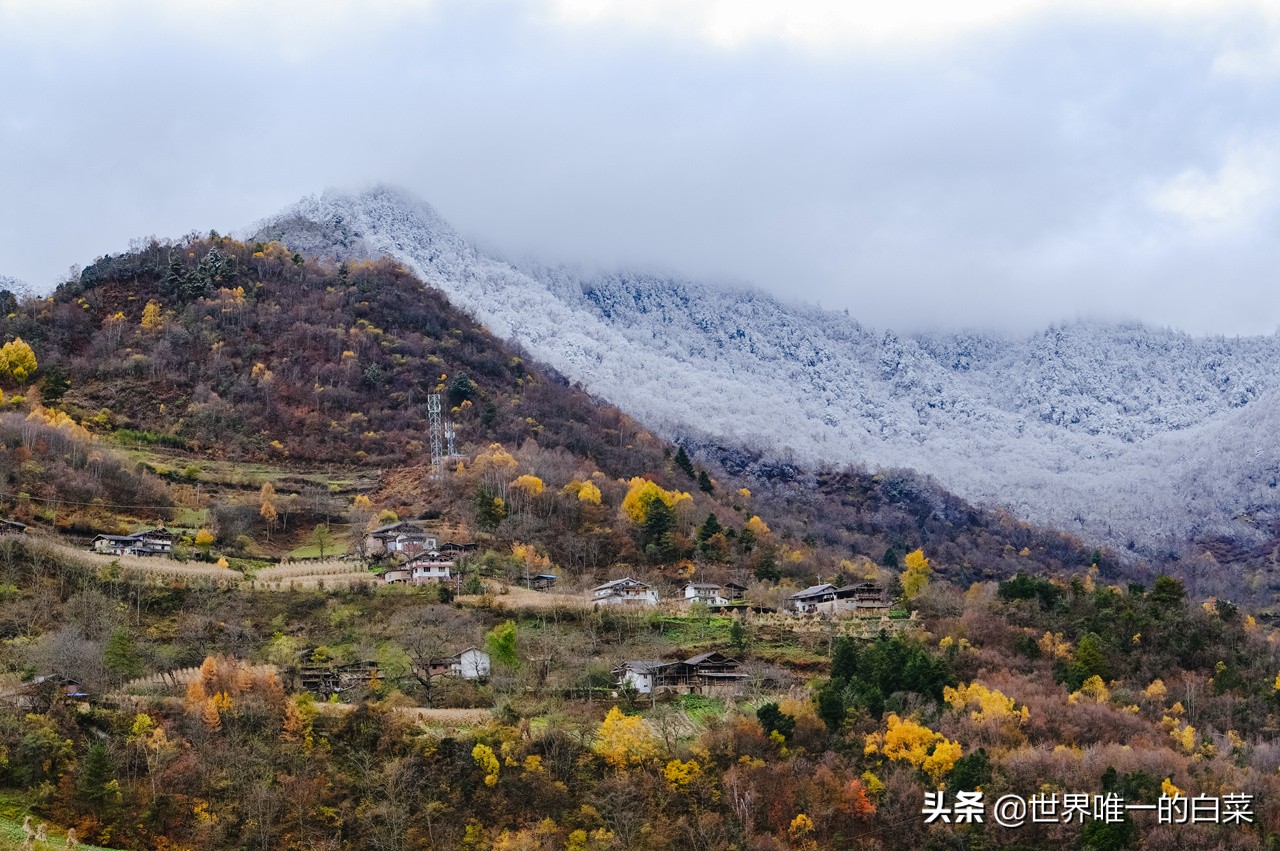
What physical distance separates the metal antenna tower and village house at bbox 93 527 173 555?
19291mm

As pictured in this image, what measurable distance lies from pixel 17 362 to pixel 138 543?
35069 millimetres

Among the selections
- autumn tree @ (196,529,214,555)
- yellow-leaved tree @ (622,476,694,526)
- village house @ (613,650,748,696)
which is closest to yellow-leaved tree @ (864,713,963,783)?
village house @ (613,650,748,696)

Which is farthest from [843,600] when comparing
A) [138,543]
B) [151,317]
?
[151,317]

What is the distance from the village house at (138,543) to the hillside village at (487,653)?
205 millimetres

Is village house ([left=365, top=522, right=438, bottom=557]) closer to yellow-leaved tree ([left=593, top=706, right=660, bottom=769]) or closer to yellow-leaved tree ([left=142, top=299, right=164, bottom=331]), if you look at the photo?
yellow-leaved tree ([left=593, top=706, right=660, bottom=769])

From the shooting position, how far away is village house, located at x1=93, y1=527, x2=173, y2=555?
6456cm

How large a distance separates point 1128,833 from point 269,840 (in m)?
27.3

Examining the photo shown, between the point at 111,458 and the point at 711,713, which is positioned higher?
the point at 111,458

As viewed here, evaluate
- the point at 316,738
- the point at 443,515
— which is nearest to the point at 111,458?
the point at 443,515

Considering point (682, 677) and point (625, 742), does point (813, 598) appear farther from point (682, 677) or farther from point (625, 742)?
point (625, 742)

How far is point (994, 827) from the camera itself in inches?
1768

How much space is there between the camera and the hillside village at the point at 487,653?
146 ft

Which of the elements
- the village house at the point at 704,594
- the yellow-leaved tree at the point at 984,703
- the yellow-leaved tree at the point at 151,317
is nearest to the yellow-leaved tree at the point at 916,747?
the yellow-leaved tree at the point at 984,703

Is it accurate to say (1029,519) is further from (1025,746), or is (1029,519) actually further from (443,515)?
(1025,746)
